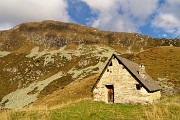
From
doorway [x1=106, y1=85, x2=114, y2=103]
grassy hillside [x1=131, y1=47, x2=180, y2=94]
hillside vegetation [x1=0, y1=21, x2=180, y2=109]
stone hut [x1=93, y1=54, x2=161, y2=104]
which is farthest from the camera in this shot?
hillside vegetation [x1=0, y1=21, x2=180, y2=109]

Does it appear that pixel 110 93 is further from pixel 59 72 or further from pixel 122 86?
pixel 59 72

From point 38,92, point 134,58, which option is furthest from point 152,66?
point 38,92

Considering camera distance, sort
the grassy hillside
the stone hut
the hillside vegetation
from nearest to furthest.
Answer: the stone hut, the grassy hillside, the hillside vegetation

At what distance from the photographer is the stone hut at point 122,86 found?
131 ft

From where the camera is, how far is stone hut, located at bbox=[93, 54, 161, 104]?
39.8 metres

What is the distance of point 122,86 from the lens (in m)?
41.4

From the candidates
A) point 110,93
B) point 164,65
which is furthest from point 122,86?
point 164,65

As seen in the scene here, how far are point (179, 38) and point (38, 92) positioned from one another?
125 meters

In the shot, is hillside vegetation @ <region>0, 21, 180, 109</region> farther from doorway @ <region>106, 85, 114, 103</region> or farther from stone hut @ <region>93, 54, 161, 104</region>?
doorway @ <region>106, 85, 114, 103</region>

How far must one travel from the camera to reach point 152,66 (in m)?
77.8

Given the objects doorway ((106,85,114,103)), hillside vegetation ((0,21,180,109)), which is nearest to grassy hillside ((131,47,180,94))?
hillside vegetation ((0,21,180,109))

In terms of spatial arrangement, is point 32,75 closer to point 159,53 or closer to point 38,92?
point 38,92

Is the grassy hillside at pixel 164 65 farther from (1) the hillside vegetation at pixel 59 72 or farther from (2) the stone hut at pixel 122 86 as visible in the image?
(2) the stone hut at pixel 122 86

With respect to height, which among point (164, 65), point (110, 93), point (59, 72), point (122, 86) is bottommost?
point (110, 93)
